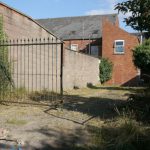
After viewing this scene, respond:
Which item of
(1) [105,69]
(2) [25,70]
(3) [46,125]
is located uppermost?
(2) [25,70]

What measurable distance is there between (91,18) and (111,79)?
1250 centimetres

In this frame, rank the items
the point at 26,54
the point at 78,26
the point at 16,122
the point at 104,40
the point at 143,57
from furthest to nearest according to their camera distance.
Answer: the point at 78,26
the point at 104,40
the point at 143,57
the point at 26,54
the point at 16,122

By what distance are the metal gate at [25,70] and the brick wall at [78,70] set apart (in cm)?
207

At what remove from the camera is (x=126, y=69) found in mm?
39219

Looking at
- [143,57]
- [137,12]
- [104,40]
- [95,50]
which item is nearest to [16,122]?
[137,12]

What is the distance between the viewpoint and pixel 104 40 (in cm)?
4034

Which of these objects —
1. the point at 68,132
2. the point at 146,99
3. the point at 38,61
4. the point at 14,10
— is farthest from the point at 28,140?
the point at 38,61

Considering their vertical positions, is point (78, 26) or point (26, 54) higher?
point (78, 26)

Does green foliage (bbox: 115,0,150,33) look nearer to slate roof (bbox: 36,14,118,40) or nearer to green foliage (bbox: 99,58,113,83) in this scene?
green foliage (bbox: 99,58,113,83)

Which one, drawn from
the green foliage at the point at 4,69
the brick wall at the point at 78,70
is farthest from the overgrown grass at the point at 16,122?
the brick wall at the point at 78,70

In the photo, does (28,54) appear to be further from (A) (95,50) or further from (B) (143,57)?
(A) (95,50)

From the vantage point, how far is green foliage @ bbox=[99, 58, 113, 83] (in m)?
37.3

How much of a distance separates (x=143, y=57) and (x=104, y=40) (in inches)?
467

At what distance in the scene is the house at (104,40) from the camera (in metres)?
39.2
